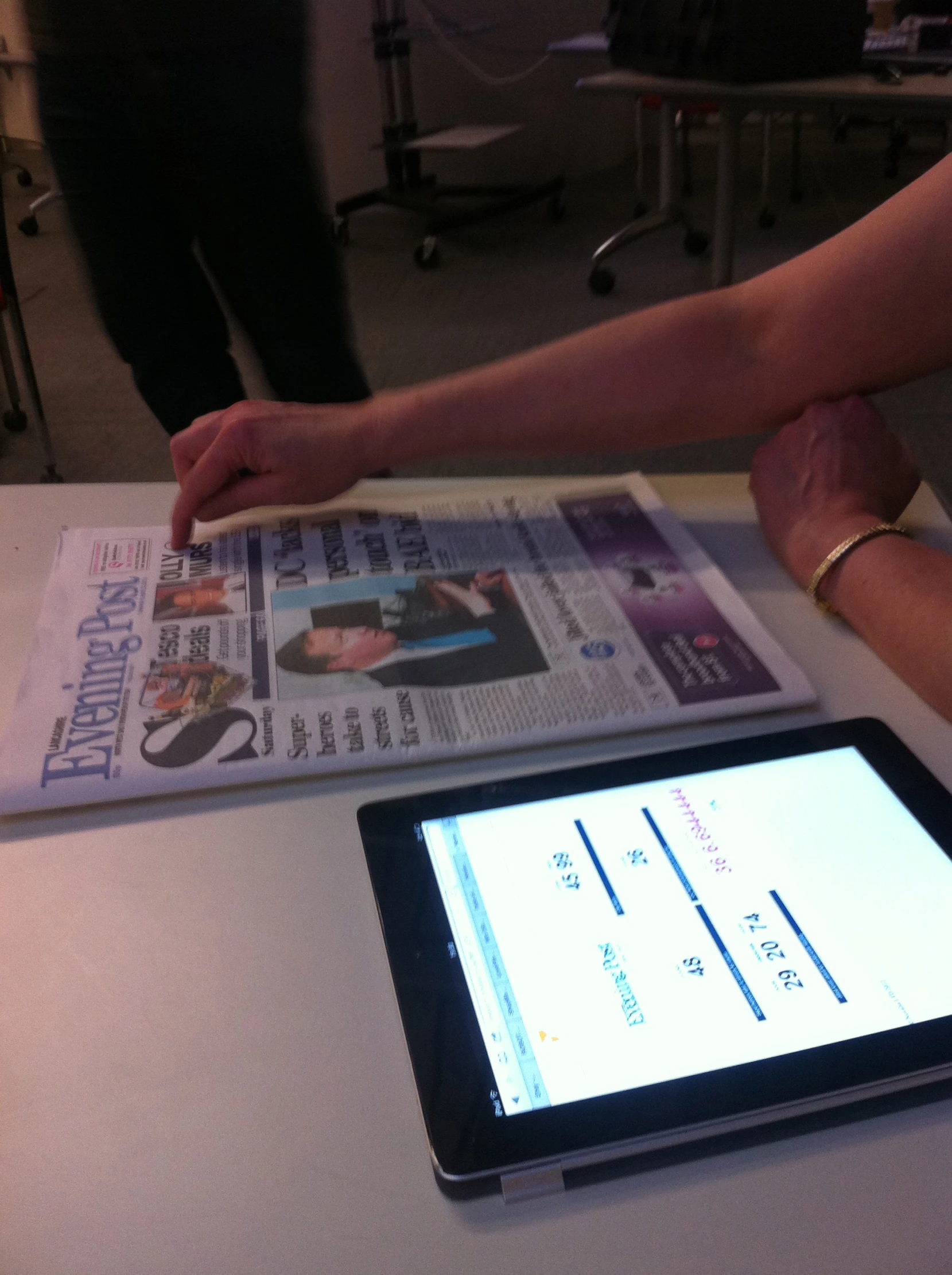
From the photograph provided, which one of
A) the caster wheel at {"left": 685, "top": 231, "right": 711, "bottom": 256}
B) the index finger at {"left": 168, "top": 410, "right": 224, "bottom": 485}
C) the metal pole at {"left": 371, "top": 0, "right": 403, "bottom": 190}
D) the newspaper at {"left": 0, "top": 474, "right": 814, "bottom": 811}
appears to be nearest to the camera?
the newspaper at {"left": 0, "top": 474, "right": 814, "bottom": 811}

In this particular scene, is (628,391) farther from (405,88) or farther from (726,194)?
(405,88)

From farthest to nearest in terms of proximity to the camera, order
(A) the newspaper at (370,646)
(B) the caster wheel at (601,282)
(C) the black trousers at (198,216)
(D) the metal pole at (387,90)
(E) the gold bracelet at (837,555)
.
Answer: (D) the metal pole at (387,90) → (B) the caster wheel at (601,282) → (C) the black trousers at (198,216) → (E) the gold bracelet at (837,555) → (A) the newspaper at (370,646)

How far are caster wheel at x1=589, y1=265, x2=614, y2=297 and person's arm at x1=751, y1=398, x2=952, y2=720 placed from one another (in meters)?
2.38

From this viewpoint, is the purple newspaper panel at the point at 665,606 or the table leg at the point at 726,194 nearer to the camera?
the purple newspaper panel at the point at 665,606

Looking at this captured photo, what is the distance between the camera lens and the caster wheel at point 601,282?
114 inches

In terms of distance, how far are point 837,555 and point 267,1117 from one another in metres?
0.45

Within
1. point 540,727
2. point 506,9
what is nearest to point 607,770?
point 540,727

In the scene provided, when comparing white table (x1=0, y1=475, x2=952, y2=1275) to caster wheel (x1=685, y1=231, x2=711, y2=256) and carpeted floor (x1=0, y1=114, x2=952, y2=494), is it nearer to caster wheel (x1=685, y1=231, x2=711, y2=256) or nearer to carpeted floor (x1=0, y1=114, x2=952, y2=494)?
carpeted floor (x1=0, y1=114, x2=952, y2=494)

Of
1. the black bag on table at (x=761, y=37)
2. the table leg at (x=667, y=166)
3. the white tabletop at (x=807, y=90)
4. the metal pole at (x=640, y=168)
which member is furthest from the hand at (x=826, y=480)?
the metal pole at (x=640, y=168)

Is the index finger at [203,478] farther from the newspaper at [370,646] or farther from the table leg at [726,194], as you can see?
the table leg at [726,194]

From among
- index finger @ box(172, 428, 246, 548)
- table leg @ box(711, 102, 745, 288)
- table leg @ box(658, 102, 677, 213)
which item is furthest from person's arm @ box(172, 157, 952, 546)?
table leg @ box(658, 102, 677, 213)

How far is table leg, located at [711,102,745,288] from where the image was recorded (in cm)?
233

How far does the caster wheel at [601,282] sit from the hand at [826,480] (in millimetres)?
2377

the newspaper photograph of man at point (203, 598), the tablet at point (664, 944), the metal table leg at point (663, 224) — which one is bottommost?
the metal table leg at point (663, 224)
